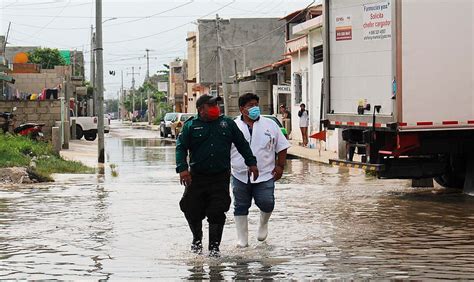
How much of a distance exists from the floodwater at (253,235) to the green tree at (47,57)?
7011 cm

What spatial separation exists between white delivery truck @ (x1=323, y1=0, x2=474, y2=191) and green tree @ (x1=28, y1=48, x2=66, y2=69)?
73.7 m

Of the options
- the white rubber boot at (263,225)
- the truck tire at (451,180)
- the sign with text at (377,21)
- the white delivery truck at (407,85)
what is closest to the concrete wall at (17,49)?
the truck tire at (451,180)

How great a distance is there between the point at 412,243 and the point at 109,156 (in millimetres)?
25463

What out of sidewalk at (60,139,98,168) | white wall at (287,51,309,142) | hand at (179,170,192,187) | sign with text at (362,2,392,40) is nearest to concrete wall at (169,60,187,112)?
white wall at (287,51,309,142)

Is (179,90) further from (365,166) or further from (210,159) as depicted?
(210,159)

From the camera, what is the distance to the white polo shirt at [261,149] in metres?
11.3

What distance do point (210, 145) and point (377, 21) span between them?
23.0ft

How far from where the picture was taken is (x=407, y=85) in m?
16.1

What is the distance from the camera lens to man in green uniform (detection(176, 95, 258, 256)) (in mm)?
10695

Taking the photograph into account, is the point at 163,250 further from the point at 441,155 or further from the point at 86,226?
the point at 441,155

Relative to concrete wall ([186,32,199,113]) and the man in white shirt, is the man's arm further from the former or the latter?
concrete wall ([186,32,199,113])

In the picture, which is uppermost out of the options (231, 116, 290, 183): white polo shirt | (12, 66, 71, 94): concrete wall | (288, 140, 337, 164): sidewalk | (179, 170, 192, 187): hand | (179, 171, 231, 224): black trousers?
(12, 66, 71, 94): concrete wall

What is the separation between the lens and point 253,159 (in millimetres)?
10789

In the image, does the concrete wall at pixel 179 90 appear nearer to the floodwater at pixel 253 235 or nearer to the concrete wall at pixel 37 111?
the concrete wall at pixel 37 111
